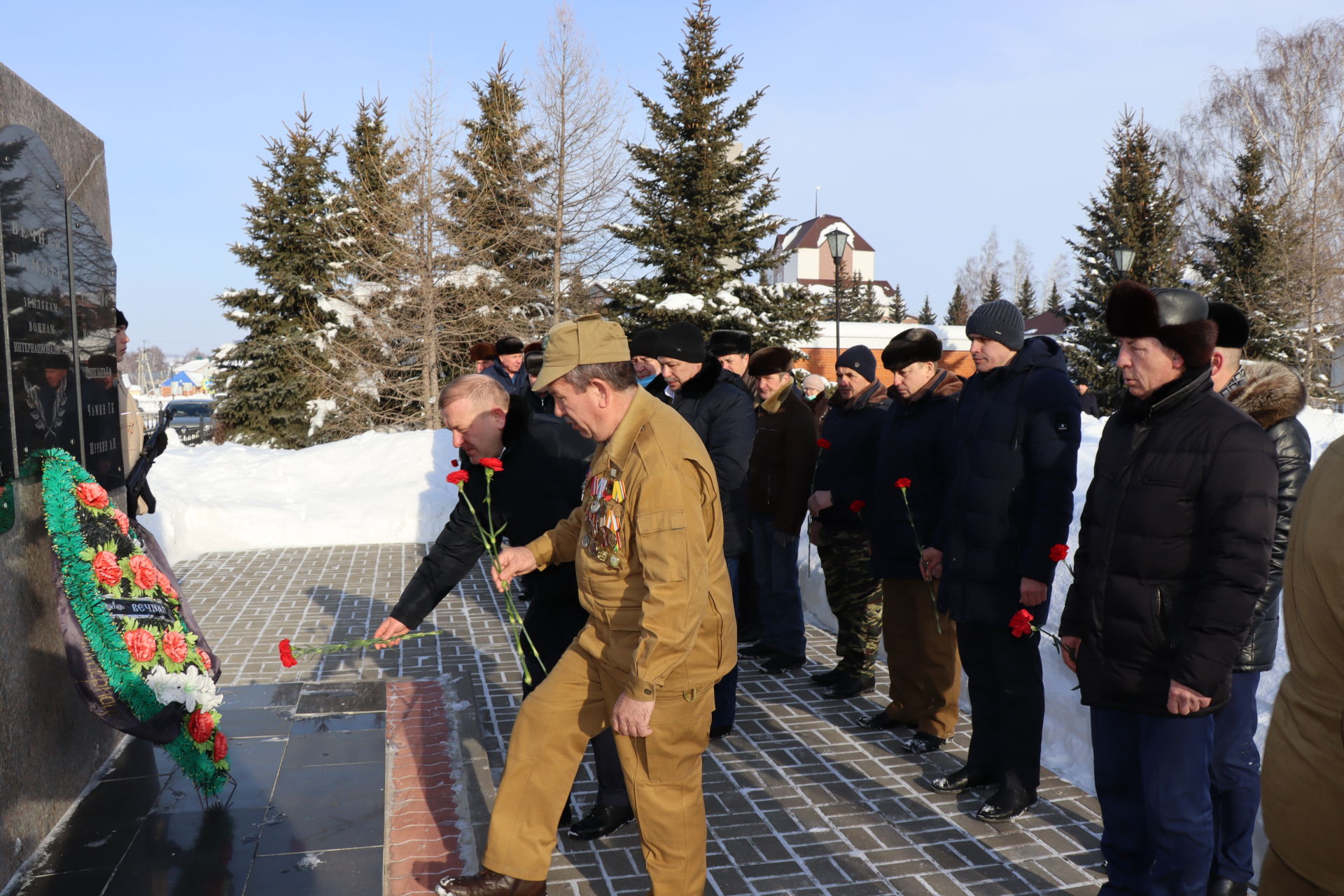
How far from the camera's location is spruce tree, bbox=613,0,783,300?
21.9 metres

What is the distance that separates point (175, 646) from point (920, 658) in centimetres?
357

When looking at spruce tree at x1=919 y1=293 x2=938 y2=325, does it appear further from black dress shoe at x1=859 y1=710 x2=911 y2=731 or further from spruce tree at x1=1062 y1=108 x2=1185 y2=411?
black dress shoe at x1=859 y1=710 x2=911 y2=731

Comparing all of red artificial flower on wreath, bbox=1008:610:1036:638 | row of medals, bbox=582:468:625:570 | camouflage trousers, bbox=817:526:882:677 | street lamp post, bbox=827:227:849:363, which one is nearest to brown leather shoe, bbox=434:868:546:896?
row of medals, bbox=582:468:625:570

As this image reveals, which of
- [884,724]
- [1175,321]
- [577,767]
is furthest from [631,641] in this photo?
[884,724]

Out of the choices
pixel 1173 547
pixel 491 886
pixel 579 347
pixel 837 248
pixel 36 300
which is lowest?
→ pixel 491 886

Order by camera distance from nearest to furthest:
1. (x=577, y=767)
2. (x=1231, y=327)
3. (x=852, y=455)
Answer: (x=577, y=767) < (x=1231, y=327) < (x=852, y=455)

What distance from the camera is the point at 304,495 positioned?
41.4 ft

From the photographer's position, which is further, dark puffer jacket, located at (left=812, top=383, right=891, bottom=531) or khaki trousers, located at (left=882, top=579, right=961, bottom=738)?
dark puffer jacket, located at (left=812, top=383, right=891, bottom=531)

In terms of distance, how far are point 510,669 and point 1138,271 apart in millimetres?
24738

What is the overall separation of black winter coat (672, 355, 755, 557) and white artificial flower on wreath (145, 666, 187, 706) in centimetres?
257

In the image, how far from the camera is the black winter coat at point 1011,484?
411 centimetres

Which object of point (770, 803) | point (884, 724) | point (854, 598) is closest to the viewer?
point (770, 803)

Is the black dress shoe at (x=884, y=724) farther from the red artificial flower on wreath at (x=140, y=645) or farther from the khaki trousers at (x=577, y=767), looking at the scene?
the red artificial flower on wreath at (x=140, y=645)

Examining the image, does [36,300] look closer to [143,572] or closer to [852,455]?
[143,572]
